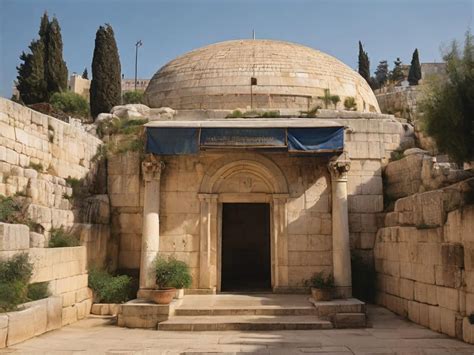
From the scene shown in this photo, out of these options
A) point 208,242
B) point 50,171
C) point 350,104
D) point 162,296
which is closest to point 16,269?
point 162,296

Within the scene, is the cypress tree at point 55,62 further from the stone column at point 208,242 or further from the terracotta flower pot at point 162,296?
the terracotta flower pot at point 162,296

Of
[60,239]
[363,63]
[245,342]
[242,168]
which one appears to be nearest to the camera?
[245,342]

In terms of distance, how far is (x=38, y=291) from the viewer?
28.6 feet

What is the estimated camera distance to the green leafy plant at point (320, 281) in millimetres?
11062

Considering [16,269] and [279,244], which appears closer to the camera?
[16,269]

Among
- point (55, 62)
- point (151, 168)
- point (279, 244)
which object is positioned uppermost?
point (55, 62)

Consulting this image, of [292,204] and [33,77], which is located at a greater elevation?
[33,77]

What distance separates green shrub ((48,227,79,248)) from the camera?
33.0 ft

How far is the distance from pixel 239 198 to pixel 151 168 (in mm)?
2604

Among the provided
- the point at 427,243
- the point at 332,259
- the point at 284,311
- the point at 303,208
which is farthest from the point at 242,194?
the point at 427,243

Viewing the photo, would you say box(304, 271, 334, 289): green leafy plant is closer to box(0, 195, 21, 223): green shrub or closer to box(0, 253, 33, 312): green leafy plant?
box(0, 253, 33, 312): green leafy plant

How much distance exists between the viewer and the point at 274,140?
11883mm

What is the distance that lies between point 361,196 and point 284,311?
4302 millimetres

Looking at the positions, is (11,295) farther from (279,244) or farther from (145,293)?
(279,244)
